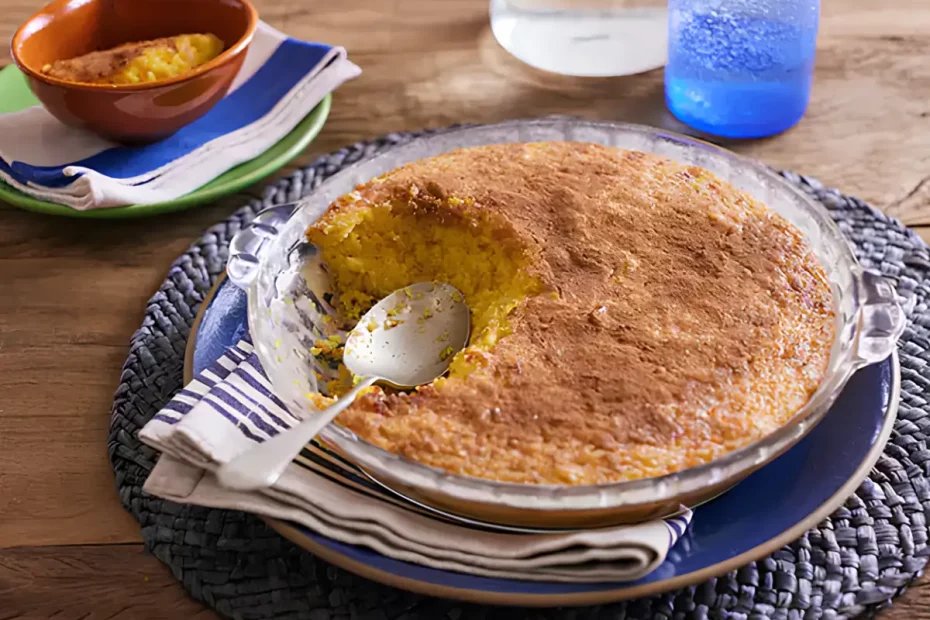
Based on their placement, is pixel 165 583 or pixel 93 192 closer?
pixel 165 583

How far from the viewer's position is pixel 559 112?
2180mm

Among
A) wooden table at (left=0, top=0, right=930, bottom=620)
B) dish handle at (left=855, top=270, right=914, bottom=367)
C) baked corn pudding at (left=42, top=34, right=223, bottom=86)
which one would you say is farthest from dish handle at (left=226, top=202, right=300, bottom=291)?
dish handle at (left=855, top=270, right=914, bottom=367)

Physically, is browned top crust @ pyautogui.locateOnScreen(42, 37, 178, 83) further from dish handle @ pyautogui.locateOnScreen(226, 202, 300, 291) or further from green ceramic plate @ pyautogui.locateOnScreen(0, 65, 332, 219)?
dish handle @ pyautogui.locateOnScreen(226, 202, 300, 291)

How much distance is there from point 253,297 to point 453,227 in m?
0.37

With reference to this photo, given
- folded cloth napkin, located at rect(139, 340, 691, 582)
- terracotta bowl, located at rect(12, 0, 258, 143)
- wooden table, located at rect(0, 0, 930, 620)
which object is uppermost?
terracotta bowl, located at rect(12, 0, 258, 143)

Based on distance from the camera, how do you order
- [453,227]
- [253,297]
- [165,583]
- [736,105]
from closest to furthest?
[165,583] → [253,297] → [453,227] → [736,105]

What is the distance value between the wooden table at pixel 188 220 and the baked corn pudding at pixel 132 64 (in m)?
0.28

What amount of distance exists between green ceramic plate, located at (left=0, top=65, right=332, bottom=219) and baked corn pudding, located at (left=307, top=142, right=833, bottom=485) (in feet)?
1.11

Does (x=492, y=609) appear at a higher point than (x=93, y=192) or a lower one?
lower

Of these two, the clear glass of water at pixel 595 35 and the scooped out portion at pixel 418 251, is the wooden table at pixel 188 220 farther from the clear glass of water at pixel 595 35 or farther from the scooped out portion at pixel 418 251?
the scooped out portion at pixel 418 251

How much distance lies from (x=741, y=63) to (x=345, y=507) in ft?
4.11

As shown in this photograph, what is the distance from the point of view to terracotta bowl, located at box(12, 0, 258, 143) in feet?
6.09

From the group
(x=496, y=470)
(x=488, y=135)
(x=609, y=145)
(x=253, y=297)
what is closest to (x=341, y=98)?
(x=488, y=135)

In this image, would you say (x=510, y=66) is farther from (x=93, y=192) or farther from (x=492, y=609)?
(x=492, y=609)
